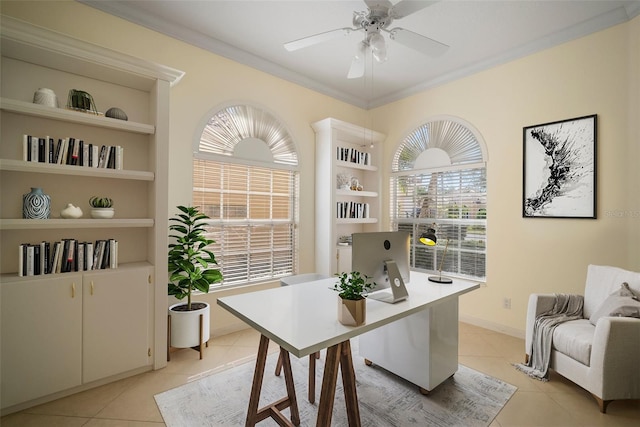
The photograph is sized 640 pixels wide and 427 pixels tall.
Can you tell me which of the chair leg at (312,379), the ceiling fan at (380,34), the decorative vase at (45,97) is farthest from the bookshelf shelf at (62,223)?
the ceiling fan at (380,34)

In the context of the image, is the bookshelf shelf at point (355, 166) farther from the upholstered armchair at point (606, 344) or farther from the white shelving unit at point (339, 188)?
the upholstered armchair at point (606, 344)

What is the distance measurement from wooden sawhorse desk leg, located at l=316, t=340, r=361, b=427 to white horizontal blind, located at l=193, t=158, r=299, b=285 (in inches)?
80.8

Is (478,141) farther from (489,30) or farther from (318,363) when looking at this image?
(318,363)

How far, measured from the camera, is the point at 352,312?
1.42 m

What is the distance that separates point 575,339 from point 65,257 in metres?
3.82

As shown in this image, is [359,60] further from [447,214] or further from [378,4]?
[447,214]

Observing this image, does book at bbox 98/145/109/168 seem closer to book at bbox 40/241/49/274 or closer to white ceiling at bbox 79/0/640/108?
book at bbox 40/241/49/274

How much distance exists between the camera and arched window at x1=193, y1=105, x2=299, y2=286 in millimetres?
3115

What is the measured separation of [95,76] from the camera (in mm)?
2379

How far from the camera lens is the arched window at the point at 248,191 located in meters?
3.12

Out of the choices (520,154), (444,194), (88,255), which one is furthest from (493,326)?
(88,255)

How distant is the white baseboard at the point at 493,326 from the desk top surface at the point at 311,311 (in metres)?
1.55

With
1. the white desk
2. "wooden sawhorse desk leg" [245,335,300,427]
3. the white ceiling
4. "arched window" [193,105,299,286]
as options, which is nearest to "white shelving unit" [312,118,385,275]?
"arched window" [193,105,299,286]

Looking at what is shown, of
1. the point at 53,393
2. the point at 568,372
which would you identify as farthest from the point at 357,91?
the point at 53,393
